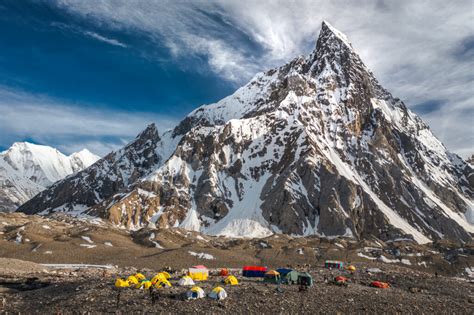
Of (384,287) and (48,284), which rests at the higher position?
(384,287)

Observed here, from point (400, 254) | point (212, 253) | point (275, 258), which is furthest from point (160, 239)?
point (400, 254)

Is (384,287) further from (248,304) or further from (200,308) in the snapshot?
(200,308)

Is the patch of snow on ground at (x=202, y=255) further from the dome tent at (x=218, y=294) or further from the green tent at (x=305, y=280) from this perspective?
the dome tent at (x=218, y=294)

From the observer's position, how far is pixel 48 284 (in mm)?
60562

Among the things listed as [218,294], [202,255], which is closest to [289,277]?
[218,294]

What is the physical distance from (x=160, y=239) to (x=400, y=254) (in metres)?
97.6

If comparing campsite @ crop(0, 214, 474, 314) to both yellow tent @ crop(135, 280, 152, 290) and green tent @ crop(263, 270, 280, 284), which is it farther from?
yellow tent @ crop(135, 280, 152, 290)

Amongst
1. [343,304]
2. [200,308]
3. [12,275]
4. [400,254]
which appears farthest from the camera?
[400,254]

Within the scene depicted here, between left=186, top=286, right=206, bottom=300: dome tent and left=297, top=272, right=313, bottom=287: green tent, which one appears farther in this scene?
left=297, top=272, right=313, bottom=287: green tent

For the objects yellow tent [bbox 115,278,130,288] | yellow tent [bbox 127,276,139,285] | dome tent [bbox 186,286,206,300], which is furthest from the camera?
yellow tent [bbox 127,276,139,285]

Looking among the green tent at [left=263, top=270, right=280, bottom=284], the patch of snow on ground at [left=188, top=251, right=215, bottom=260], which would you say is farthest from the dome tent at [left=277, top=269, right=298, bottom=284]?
the patch of snow on ground at [left=188, top=251, right=215, bottom=260]

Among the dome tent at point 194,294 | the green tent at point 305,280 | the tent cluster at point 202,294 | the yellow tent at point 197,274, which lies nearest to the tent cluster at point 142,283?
the dome tent at point 194,294

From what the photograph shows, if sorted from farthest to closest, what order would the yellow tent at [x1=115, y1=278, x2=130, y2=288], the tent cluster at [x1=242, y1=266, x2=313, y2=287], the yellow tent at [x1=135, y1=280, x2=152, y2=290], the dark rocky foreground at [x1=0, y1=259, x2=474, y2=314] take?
the tent cluster at [x1=242, y1=266, x2=313, y2=287] < the yellow tent at [x1=115, y1=278, x2=130, y2=288] < the yellow tent at [x1=135, y1=280, x2=152, y2=290] < the dark rocky foreground at [x1=0, y1=259, x2=474, y2=314]

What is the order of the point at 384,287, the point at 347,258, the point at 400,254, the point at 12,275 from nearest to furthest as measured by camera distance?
the point at 384,287, the point at 12,275, the point at 347,258, the point at 400,254
